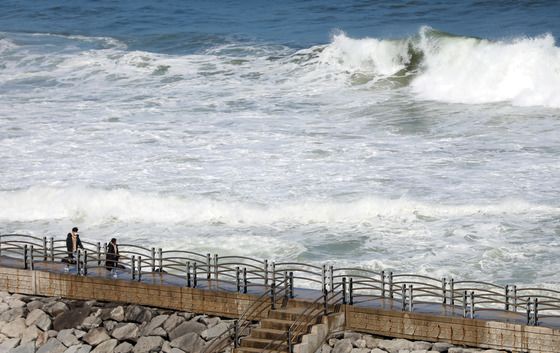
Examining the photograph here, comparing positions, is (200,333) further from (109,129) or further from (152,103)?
(152,103)

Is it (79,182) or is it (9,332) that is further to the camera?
(79,182)

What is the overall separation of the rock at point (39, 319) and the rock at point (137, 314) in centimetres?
159

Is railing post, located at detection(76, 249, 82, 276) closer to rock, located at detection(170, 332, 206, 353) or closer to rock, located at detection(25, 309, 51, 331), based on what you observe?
rock, located at detection(25, 309, 51, 331)

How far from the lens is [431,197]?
108 ft

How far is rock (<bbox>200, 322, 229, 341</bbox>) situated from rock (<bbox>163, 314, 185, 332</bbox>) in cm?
57

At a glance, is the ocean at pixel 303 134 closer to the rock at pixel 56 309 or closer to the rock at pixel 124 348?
the rock at pixel 56 309

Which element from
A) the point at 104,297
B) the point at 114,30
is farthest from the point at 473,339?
the point at 114,30

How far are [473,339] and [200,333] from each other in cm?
477

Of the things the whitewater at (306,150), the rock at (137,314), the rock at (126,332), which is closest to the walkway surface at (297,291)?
the rock at (137,314)

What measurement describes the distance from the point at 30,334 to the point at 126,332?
2.02 metres

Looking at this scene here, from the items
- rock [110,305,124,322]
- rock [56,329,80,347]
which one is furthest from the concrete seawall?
rock [56,329,80,347]

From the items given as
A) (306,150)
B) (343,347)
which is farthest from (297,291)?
(306,150)

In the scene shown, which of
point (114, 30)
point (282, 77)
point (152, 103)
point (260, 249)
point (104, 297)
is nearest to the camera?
point (104, 297)

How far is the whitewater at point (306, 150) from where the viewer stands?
98.7 feet
